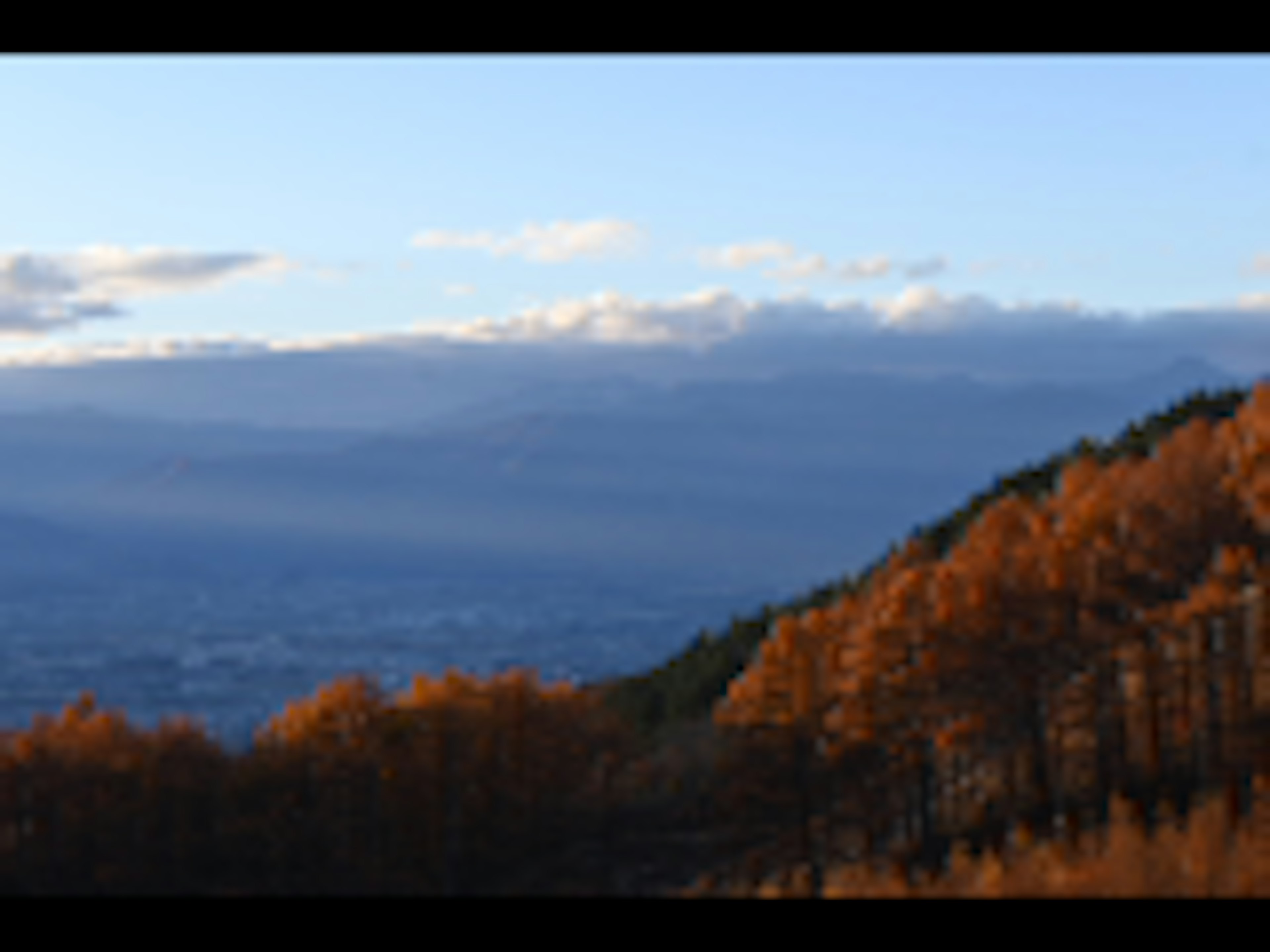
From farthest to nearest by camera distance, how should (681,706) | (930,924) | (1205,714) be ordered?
1. (681,706)
2. (1205,714)
3. (930,924)

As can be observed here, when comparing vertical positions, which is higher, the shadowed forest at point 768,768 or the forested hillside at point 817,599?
the forested hillside at point 817,599

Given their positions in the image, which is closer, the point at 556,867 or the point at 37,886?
the point at 37,886

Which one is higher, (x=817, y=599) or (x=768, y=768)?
(x=817, y=599)

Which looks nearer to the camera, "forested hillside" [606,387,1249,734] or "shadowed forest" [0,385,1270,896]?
"shadowed forest" [0,385,1270,896]

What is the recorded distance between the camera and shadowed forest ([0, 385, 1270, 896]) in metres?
24.9

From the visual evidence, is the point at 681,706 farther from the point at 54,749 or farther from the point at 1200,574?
the point at 54,749

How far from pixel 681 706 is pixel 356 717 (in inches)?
1152

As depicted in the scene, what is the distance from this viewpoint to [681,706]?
55.8 m

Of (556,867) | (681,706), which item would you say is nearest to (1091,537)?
(556,867)

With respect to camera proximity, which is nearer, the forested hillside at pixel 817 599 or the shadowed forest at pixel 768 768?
the shadowed forest at pixel 768 768

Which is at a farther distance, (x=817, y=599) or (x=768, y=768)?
(x=817, y=599)

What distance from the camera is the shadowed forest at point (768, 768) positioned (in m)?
24.9

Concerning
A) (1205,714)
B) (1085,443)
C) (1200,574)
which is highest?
→ (1085,443)

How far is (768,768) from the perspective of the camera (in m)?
28.3
